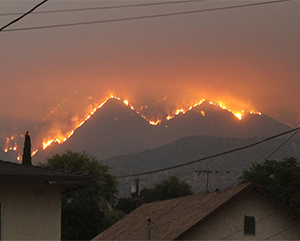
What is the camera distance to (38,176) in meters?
13.1

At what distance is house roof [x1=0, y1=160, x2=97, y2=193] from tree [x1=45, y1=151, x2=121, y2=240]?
4662 cm

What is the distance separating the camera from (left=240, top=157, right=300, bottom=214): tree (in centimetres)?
5750

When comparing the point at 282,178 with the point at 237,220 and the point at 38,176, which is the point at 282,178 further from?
the point at 38,176

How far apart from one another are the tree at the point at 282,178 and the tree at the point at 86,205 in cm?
1991

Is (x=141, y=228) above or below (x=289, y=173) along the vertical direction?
below

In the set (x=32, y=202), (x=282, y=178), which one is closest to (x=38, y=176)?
(x=32, y=202)

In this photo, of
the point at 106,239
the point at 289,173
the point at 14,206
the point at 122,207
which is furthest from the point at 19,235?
the point at 122,207

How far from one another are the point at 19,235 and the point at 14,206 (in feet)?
2.52

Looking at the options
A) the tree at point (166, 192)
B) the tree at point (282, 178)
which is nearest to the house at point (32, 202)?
the tree at point (282, 178)

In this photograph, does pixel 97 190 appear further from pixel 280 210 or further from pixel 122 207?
pixel 280 210

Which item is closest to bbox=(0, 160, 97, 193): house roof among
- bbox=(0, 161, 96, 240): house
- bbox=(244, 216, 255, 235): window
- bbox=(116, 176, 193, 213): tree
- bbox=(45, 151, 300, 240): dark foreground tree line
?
bbox=(0, 161, 96, 240): house

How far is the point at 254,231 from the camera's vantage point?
2925 centimetres

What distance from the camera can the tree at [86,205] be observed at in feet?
213

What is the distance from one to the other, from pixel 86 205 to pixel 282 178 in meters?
25.8
